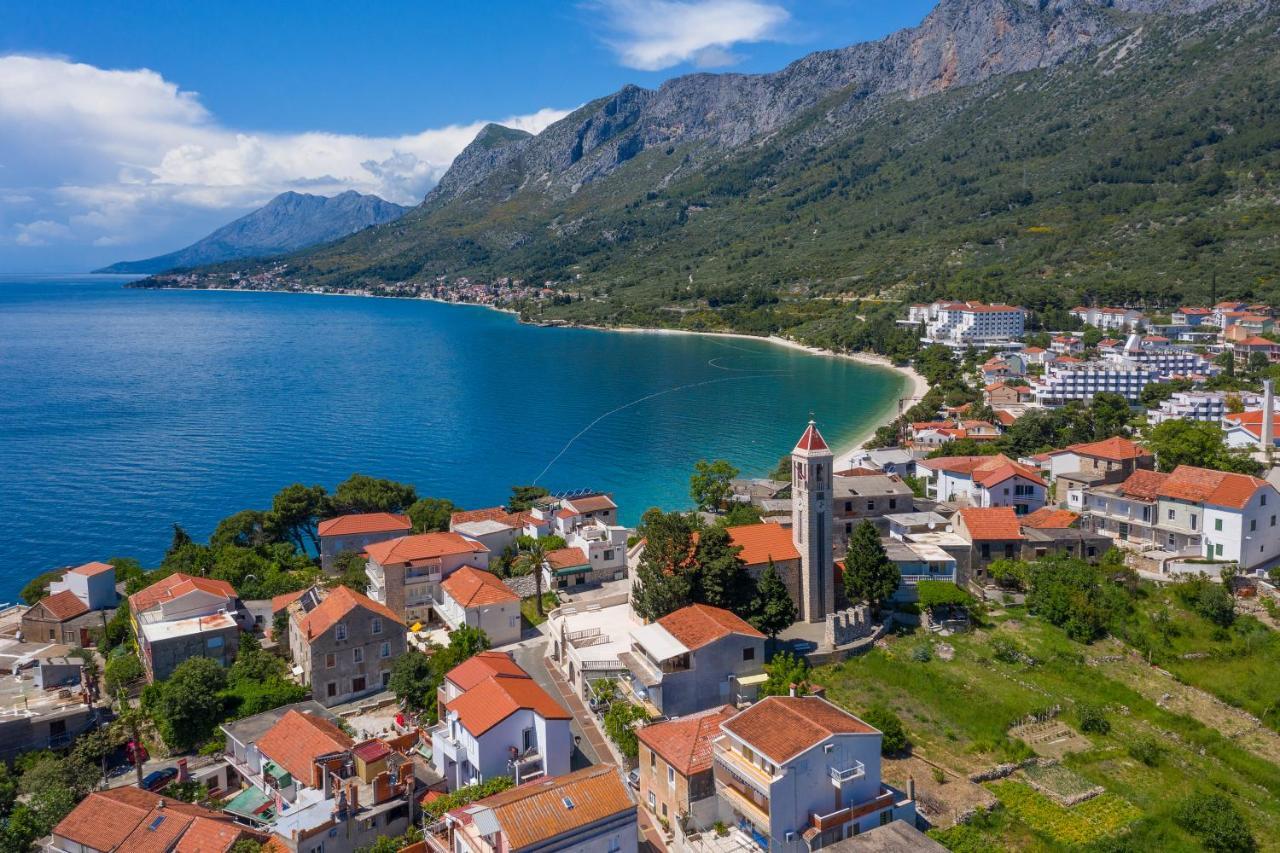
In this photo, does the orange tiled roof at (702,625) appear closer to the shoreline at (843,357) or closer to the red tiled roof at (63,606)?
the red tiled roof at (63,606)

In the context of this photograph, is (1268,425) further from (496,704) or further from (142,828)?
(142,828)

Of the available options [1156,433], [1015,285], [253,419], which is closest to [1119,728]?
[1156,433]

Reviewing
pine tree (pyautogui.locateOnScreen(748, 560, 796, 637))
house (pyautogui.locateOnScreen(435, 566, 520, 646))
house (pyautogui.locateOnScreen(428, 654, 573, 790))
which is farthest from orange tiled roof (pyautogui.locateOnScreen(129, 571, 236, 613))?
pine tree (pyautogui.locateOnScreen(748, 560, 796, 637))

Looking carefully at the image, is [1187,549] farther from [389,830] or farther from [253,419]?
[253,419]

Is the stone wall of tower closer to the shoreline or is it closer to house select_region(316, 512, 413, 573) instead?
house select_region(316, 512, 413, 573)

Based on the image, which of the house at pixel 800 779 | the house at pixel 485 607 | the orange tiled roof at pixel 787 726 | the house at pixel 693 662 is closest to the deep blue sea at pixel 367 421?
the house at pixel 485 607
